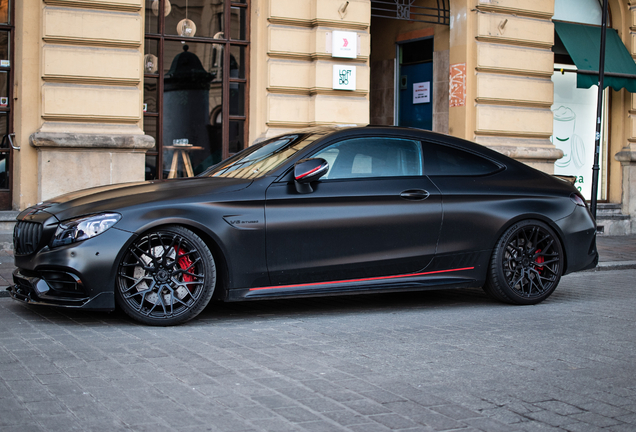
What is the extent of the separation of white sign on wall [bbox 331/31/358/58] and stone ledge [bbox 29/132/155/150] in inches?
A: 128

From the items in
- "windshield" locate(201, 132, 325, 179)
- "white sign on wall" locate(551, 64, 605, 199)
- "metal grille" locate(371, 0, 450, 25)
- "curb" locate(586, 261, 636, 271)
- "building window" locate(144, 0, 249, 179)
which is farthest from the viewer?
"white sign on wall" locate(551, 64, 605, 199)

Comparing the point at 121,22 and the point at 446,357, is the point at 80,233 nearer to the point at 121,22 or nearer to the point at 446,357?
the point at 446,357

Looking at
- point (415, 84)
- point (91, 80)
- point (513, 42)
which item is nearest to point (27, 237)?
point (91, 80)

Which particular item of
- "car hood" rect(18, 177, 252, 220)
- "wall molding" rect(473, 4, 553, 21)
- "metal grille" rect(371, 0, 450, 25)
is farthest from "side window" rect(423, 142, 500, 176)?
"wall molding" rect(473, 4, 553, 21)

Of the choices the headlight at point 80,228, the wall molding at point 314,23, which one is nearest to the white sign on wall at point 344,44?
the wall molding at point 314,23

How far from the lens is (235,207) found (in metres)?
5.64

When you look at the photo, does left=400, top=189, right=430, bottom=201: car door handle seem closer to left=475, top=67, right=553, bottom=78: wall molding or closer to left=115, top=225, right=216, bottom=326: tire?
left=115, top=225, right=216, bottom=326: tire

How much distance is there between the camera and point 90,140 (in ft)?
33.5

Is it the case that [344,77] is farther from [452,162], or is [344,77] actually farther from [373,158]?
[373,158]

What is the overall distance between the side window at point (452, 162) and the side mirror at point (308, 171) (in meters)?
1.06

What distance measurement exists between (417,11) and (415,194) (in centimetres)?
888

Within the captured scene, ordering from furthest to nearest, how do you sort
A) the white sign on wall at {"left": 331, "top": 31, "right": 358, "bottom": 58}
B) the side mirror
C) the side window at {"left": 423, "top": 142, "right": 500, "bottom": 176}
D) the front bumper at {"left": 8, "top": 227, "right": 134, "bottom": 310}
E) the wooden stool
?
the white sign on wall at {"left": 331, "top": 31, "right": 358, "bottom": 58}
the wooden stool
the side window at {"left": 423, "top": 142, "right": 500, "bottom": 176}
the side mirror
the front bumper at {"left": 8, "top": 227, "right": 134, "bottom": 310}

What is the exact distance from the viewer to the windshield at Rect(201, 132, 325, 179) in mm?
6012

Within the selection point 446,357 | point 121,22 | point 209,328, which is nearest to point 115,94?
point 121,22
